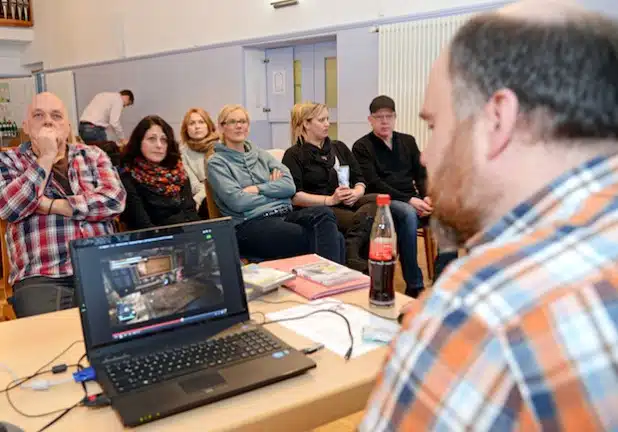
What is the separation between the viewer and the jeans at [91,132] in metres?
7.32

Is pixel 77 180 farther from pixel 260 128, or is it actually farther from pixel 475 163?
pixel 260 128

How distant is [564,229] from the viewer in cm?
49

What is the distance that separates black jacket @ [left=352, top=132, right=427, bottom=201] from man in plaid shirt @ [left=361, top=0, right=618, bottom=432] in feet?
9.40

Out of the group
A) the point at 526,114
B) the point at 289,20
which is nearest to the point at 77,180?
the point at 526,114

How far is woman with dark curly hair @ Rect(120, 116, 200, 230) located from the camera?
263 cm

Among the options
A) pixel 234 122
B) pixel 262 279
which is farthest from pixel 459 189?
pixel 234 122

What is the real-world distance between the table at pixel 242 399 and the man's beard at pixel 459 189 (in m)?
0.45

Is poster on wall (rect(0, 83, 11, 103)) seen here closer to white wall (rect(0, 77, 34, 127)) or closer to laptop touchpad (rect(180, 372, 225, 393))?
white wall (rect(0, 77, 34, 127))

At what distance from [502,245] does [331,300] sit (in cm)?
105

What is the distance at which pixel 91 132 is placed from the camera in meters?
7.36

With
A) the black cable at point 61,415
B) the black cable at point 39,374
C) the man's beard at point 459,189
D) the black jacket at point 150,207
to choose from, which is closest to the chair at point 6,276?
the black jacket at point 150,207

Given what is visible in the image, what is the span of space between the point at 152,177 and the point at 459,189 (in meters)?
2.23

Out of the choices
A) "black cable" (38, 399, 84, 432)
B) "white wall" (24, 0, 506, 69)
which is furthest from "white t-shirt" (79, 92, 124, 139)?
"black cable" (38, 399, 84, 432)

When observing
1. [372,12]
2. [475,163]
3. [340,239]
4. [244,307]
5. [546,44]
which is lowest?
[340,239]
